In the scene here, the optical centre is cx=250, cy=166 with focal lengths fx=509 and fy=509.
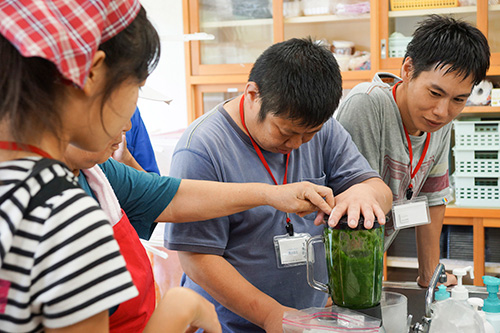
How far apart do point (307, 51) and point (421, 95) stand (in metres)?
0.60

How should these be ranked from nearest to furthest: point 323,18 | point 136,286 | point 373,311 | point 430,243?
point 136,286
point 373,311
point 430,243
point 323,18

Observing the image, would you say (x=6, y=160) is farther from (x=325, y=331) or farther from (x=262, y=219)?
(x=262, y=219)

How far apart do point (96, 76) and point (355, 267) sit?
0.71 meters

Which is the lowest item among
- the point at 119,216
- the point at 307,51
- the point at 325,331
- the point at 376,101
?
the point at 325,331

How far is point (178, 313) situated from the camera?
70cm

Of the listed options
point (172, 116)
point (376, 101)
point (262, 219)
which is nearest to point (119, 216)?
point (262, 219)

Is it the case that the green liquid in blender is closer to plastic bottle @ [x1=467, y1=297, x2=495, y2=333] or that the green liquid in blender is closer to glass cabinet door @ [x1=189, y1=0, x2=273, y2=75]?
plastic bottle @ [x1=467, y1=297, x2=495, y2=333]

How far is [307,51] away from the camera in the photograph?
4.00 feet

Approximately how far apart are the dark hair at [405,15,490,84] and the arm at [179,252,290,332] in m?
0.92

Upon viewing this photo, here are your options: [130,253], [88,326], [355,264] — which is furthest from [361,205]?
[88,326]

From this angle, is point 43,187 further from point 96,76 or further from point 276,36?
point 276,36

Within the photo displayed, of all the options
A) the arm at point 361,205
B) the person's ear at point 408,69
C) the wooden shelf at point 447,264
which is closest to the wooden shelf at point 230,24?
the wooden shelf at point 447,264

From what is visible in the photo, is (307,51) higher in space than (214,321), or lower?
higher

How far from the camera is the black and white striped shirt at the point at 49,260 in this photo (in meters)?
0.52
